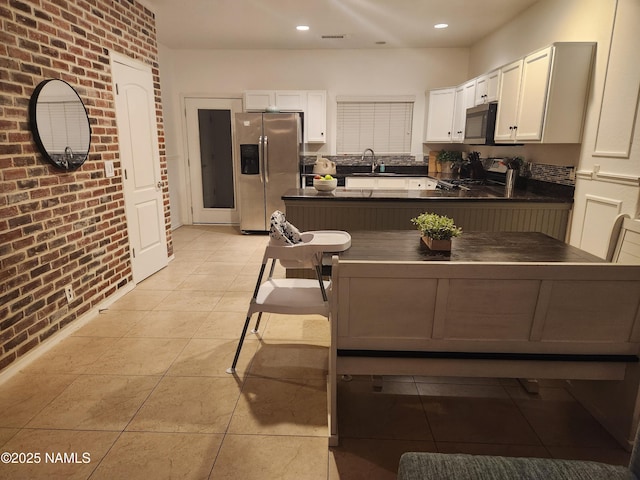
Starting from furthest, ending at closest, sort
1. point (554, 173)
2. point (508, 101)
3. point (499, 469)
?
point (508, 101) → point (554, 173) → point (499, 469)

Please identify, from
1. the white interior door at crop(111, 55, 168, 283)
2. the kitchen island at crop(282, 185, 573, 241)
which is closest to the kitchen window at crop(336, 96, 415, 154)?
the kitchen island at crop(282, 185, 573, 241)

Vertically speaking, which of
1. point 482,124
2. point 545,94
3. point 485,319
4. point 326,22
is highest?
point 326,22

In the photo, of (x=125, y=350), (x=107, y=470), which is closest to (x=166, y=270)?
(x=125, y=350)

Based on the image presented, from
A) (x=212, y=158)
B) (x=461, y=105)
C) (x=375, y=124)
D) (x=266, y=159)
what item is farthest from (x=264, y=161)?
(x=461, y=105)

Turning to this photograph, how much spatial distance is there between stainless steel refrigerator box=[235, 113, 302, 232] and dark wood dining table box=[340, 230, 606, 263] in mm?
3421

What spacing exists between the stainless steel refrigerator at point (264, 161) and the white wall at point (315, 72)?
78cm

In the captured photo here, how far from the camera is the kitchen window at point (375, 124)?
236 inches

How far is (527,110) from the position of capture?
3.42 m

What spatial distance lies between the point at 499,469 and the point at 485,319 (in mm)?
737

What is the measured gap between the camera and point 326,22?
14.8ft

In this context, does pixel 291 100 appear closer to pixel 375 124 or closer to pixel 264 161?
pixel 264 161

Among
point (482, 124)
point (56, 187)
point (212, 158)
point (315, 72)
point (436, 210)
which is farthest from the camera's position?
point (212, 158)

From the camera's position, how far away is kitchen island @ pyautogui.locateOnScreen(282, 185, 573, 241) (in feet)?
11.3

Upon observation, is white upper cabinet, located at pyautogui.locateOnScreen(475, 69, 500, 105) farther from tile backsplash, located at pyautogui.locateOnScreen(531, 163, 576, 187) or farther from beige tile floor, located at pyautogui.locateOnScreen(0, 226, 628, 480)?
beige tile floor, located at pyautogui.locateOnScreen(0, 226, 628, 480)
